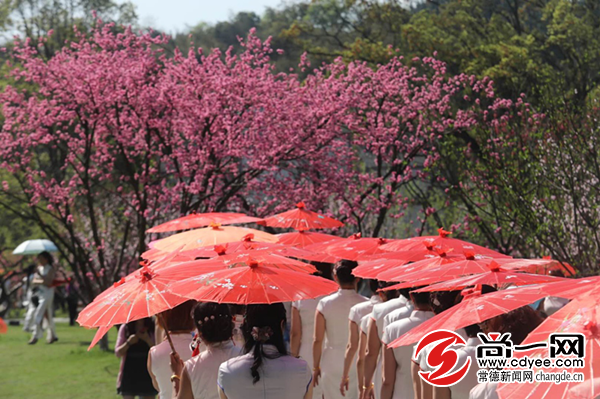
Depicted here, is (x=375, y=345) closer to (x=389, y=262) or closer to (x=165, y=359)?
(x=389, y=262)

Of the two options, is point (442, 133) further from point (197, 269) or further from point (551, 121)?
point (197, 269)

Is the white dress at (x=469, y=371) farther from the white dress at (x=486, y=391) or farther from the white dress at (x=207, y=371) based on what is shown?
the white dress at (x=207, y=371)

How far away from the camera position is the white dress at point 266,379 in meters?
4.31

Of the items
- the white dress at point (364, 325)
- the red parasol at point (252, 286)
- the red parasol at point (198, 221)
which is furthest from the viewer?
the red parasol at point (198, 221)

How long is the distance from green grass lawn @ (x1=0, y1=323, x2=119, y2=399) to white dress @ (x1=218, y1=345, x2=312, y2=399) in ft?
27.7

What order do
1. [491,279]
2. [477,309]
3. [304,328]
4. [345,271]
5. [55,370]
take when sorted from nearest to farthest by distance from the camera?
[477,309] < [491,279] < [345,271] < [304,328] < [55,370]

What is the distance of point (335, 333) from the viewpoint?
763 cm

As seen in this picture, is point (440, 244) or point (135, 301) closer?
point (135, 301)

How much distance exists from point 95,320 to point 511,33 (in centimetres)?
2513

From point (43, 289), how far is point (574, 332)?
56.7 ft

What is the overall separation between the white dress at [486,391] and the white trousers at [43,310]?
16217 millimetres

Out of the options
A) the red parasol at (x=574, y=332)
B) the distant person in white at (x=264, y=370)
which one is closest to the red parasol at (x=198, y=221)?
the distant person in white at (x=264, y=370)

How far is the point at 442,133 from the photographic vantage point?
1767cm

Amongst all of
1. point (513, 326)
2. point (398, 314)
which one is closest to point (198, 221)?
point (398, 314)
